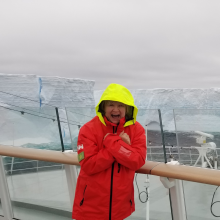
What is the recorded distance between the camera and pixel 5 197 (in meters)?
2.43

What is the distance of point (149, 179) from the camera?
1.91 metres

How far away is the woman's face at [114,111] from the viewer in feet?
4.45

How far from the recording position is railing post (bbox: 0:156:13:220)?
2.41 metres

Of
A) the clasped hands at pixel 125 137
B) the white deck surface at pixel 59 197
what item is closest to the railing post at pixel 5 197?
the white deck surface at pixel 59 197

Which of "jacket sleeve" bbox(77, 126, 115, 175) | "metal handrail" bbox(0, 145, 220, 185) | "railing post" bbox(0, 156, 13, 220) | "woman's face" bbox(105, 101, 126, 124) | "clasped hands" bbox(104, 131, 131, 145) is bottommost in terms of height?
"railing post" bbox(0, 156, 13, 220)

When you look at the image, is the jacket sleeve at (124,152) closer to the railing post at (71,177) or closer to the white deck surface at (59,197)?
the white deck surface at (59,197)

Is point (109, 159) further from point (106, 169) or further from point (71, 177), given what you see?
point (71, 177)

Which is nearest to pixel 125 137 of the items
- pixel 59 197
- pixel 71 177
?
pixel 71 177

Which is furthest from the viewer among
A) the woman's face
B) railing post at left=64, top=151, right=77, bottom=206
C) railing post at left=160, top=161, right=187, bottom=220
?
railing post at left=64, top=151, right=77, bottom=206

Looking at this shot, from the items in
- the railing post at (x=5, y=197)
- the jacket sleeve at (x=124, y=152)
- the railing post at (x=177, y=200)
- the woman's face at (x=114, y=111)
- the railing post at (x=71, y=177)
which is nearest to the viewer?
the jacket sleeve at (x=124, y=152)

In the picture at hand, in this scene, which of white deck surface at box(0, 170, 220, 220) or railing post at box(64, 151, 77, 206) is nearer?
white deck surface at box(0, 170, 220, 220)

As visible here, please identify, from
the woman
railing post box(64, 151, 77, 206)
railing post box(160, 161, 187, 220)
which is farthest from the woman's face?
railing post box(64, 151, 77, 206)

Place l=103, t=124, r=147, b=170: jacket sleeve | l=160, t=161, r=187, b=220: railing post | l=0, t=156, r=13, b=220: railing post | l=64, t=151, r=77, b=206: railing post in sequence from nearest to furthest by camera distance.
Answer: l=103, t=124, r=147, b=170: jacket sleeve → l=160, t=161, r=187, b=220: railing post → l=64, t=151, r=77, b=206: railing post → l=0, t=156, r=13, b=220: railing post

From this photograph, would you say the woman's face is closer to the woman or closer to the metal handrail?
the woman
